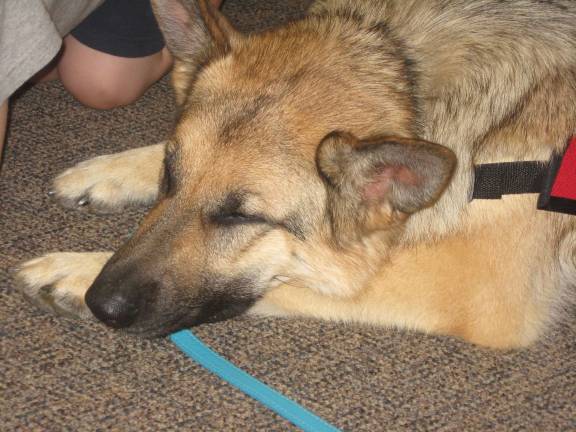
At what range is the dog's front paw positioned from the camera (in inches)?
80.4

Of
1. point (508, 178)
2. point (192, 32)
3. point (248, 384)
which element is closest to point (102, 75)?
point (192, 32)

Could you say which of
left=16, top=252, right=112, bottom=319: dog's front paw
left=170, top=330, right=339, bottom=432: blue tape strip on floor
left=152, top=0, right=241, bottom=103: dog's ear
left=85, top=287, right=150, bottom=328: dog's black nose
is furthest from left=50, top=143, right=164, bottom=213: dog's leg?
left=85, top=287, right=150, bottom=328: dog's black nose

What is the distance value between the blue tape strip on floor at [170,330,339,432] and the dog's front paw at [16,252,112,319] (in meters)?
0.31

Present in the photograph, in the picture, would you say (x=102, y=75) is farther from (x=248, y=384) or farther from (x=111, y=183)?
(x=248, y=384)

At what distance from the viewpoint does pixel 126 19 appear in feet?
9.21

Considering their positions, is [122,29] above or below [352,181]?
A: below

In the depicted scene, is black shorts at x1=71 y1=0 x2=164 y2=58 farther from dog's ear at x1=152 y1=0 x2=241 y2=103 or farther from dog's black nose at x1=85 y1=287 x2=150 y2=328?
dog's black nose at x1=85 y1=287 x2=150 y2=328

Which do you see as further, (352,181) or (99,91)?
(99,91)

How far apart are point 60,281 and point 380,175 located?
1.07 meters

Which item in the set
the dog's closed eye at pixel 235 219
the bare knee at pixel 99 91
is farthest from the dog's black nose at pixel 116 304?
the bare knee at pixel 99 91

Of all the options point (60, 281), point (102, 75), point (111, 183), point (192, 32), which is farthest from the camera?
point (102, 75)

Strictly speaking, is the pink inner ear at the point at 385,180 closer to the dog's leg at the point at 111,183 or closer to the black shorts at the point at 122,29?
the dog's leg at the point at 111,183

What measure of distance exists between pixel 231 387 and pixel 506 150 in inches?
41.8

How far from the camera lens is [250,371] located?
2078mm
